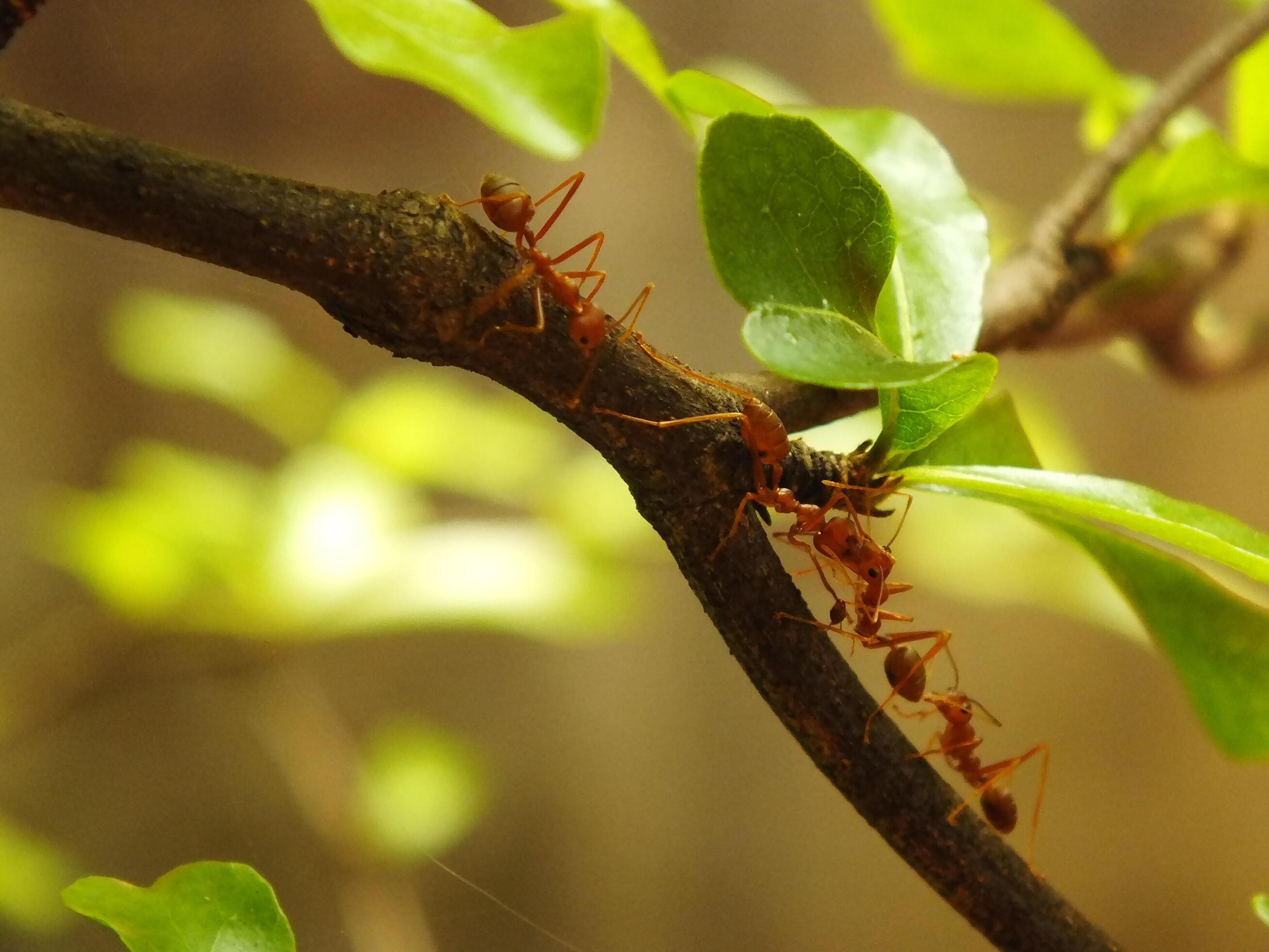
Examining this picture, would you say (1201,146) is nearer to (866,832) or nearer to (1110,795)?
(866,832)

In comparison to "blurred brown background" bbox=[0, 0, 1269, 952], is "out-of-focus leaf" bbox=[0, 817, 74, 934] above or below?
below

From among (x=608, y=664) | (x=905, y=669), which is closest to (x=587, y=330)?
(x=905, y=669)

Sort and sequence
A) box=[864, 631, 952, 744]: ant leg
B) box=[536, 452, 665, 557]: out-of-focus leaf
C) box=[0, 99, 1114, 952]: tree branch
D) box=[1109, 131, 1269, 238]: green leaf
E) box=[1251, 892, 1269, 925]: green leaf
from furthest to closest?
box=[536, 452, 665, 557]: out-of-focus leaf, box=[1109, 131, 1269, 238]: green leaf, box=[864, 631, 952, 744]: ant leg, box=[1251, 892, 1269, 925]: green leaf, box=[0, 99, 1114, 952]: tree branch

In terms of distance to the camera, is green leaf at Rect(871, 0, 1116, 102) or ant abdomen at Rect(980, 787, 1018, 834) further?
green leaf at Rect(871, 0, 1116, 102)

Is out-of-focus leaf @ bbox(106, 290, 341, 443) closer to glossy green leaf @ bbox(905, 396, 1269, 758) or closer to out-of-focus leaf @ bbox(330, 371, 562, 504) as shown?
out-of-focus leaf @ bbox(330, 371, 562, 504)

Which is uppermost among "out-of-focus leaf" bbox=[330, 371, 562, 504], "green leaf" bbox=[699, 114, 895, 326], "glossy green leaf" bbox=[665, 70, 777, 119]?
"out-of-focus leaf" bbox=[330, 371, 562, 504]

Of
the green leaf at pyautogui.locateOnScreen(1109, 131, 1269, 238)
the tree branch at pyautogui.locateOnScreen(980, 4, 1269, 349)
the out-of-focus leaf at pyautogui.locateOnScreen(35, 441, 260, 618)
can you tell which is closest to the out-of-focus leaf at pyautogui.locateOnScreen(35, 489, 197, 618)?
the out-of-focus leaf at pyautogui.locateOnScreen(35, 441, 260, 618)

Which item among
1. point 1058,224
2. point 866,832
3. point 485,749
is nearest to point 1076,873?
Result: point 866,832
